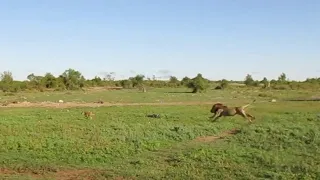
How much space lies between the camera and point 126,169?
13492 mm

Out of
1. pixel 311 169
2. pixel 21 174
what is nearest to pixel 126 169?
pixel 21 174

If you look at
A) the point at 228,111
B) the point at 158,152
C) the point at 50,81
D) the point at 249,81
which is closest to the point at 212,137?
the point at 158,152

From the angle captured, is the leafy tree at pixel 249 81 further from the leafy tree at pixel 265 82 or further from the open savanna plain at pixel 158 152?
the open savanna plain at pixel 158 152

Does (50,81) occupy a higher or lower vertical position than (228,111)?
higher

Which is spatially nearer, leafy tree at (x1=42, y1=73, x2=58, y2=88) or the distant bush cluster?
the distant bush cluster

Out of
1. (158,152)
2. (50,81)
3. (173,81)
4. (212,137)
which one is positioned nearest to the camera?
(158,152)

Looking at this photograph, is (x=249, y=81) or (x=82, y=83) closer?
(x=82, y=83)

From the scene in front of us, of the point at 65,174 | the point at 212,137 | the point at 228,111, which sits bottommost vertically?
the point at 65,174

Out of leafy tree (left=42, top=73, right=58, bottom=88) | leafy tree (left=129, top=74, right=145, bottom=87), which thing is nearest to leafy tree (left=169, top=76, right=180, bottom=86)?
leafy tree (left=129, top=74, right=145, bottom=87)

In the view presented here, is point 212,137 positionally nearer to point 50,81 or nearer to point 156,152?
point 156,152

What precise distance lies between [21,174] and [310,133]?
1381 centimetres

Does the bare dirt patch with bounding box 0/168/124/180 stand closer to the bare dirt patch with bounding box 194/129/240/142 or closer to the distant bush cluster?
the bare dirt patch with bounding box 194/129/240/142

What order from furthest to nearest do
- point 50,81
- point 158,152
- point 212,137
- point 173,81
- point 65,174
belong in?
1. point 173,81
2. point 50,81
3. point 212,137
4. point 158,152
5. point 65,174

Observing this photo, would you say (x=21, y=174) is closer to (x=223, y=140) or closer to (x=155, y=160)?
(x=155, y=160)
